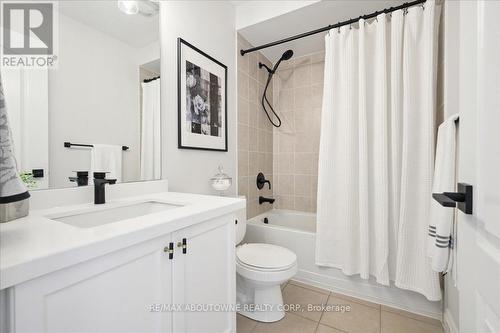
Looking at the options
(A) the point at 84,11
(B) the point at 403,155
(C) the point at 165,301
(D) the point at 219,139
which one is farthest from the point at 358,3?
(C) the point at 165,301

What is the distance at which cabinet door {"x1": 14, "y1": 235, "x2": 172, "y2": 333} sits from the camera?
0.49 metres

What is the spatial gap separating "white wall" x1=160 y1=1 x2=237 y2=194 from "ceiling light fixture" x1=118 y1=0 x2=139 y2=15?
0.15 metres

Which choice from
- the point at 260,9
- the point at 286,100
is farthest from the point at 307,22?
the point at 286,100

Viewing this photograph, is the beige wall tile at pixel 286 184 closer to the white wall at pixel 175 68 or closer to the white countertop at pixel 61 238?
the white wall at pixel 175 68

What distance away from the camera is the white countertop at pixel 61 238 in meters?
0.46

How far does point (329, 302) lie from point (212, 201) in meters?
1.27

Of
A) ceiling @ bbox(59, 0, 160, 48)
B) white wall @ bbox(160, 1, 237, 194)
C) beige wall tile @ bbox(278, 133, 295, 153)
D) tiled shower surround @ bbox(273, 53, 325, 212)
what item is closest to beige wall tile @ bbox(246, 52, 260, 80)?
white wall @ bbox(160, 1, 237, 194)

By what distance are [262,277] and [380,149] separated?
3.82ft

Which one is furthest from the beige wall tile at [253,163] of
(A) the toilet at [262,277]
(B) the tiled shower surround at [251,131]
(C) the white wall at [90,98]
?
(C) the white wall at [90,98]

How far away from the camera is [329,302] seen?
1.67 m

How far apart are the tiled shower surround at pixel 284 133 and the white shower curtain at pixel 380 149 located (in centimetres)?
76

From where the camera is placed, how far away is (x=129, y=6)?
1262mm

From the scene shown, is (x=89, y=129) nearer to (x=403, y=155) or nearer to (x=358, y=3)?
(x=403, y=155)

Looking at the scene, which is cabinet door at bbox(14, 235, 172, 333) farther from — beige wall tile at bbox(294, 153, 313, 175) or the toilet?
beige wall tile at bbox(294, 153, 313, 175)
